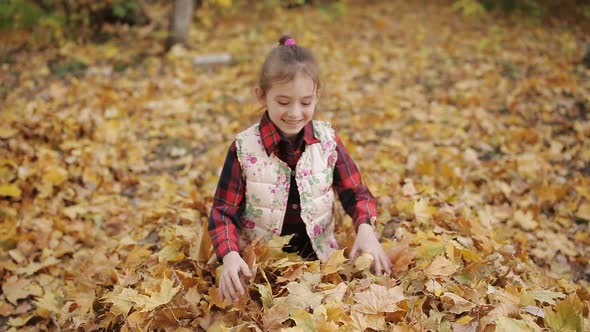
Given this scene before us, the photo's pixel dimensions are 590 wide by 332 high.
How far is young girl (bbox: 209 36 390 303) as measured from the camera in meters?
1.78

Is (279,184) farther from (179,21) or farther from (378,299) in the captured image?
(179,21)

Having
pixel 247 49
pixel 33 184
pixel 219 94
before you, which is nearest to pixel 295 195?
pixel 33 184

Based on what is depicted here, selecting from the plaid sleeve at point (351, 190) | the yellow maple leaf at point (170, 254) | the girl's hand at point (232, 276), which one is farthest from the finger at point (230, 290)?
the plaid sleeve at point (351, 190)

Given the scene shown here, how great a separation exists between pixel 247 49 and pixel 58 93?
241 cm

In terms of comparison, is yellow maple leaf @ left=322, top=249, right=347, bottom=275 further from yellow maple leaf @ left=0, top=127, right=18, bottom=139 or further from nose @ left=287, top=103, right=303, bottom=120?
yellow maple leaf @ left=0, top=127, right=18, bottom=139

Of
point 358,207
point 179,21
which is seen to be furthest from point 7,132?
point 179,21

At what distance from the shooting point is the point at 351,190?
214 cm

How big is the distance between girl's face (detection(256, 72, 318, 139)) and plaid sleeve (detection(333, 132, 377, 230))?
0.31 meters

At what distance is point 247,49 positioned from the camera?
6117 millimetres

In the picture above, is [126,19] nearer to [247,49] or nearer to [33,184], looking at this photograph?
[247,49]

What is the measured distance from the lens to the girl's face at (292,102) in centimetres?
175

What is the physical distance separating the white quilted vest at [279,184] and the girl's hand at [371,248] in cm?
20

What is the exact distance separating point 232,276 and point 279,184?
433mm

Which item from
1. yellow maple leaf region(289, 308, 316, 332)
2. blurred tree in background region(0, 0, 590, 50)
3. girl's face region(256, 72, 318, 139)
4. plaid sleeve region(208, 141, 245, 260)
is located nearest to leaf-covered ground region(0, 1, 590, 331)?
yellow maple leaf region(289, 308, 316, 332)
